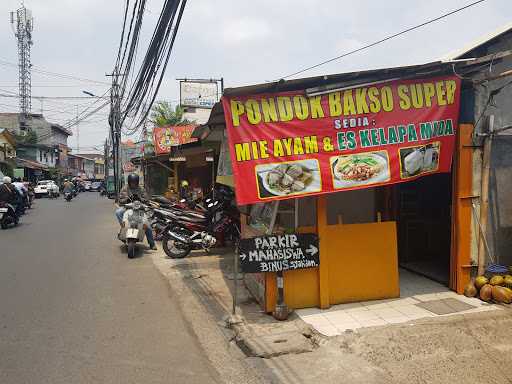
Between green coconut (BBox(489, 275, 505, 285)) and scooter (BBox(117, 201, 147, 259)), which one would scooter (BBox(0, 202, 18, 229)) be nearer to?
scooter (BBox(117, 201, 147, 259))

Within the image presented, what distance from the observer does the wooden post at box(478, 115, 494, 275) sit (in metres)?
5.48

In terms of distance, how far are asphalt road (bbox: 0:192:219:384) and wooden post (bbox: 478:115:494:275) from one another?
13.2ft

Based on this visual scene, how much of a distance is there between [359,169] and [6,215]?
487 inches

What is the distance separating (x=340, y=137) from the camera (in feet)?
16.5

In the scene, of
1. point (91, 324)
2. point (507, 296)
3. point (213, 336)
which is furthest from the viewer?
point (507, 296)

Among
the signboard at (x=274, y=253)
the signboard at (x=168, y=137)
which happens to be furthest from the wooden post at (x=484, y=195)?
the signboard at (x=168, y=137)

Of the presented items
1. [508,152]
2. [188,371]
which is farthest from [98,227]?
[508,152]

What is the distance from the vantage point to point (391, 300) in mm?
5574

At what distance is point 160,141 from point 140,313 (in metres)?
15.7

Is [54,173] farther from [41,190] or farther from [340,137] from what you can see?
[340,137]

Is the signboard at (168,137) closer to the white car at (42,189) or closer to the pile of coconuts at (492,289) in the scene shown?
the pile of coconuts at (492,289)

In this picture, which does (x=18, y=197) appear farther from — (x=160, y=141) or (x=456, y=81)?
(x=456, y=81)

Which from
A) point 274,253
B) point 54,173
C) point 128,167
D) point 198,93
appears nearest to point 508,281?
point 274,253

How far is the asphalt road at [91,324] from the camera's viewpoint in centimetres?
376
